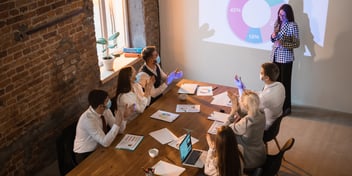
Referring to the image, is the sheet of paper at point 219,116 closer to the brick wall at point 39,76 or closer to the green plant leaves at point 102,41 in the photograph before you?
the brick wall at point 39,76

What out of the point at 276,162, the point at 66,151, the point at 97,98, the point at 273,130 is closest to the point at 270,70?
the point at 273,130

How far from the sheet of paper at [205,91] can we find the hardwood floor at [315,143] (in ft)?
3.70

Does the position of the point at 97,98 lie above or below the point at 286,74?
above

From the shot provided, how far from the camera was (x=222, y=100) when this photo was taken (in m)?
5.44

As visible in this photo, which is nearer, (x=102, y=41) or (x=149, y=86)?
(x=149, y=86)

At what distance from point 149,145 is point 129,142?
0.68 feet

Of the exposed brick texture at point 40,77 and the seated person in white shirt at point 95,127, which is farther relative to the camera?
the exposed brick texture at point 40,77

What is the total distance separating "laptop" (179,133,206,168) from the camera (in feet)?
13.7

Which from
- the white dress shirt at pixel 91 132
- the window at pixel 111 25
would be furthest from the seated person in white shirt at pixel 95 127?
the window at pixel 111 25

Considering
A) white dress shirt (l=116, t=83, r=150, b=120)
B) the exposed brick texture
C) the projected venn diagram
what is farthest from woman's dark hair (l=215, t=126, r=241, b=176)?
the projected venn diagram

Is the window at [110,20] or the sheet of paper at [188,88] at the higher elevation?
the window at [110,20]

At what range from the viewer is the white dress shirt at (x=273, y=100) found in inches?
202

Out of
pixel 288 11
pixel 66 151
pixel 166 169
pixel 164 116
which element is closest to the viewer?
pixel 166 169

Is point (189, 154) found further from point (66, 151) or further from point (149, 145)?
point (66, 151)
